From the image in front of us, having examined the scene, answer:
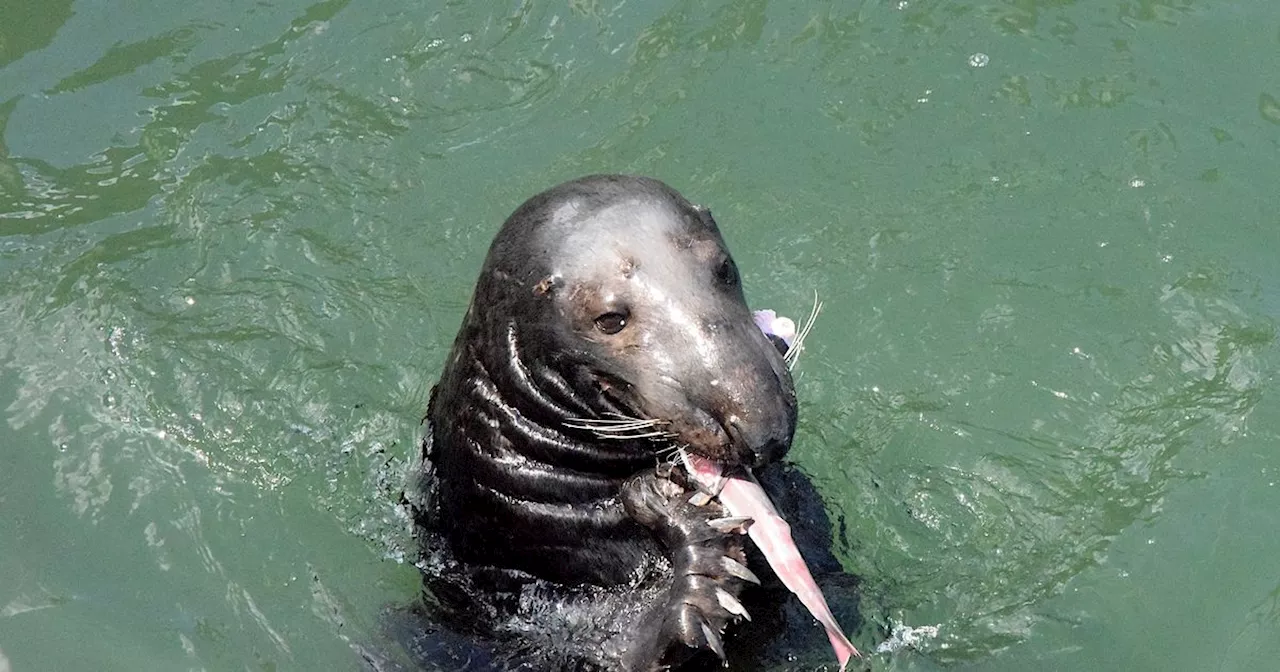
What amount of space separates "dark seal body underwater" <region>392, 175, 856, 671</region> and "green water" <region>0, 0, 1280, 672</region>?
77 cm

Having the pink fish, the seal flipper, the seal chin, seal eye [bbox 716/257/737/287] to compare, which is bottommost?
the seal flipper

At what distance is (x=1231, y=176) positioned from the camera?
9711mm

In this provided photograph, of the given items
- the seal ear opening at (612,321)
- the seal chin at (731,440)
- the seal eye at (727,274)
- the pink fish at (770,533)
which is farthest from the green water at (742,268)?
the seal ear opening at (612,321)

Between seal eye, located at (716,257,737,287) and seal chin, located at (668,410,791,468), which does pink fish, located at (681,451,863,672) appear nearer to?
seal chin, located at (668,410,791,468)

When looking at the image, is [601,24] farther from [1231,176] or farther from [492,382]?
[492,382]

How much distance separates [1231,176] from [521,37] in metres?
4.99

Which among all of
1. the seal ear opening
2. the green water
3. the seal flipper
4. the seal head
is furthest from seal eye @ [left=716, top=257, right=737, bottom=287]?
the green water

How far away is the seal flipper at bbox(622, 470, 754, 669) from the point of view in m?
5.77

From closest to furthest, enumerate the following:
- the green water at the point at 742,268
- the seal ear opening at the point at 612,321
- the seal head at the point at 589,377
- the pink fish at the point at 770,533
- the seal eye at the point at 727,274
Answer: the pink fish at the point at 770,533, the seal head at the point at 589,377, the seal ear opening at the point at 612,321, the seal eye at the point at 727,274, the green water at the point at 742,268

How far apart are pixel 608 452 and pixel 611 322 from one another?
0.63 meters

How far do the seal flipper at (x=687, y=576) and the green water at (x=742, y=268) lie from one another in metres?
1.35

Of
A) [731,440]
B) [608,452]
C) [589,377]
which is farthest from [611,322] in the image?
[731,440]

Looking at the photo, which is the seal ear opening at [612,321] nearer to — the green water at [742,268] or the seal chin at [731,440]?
the seal chin at [731,440]

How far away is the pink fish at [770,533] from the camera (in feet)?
17.7
